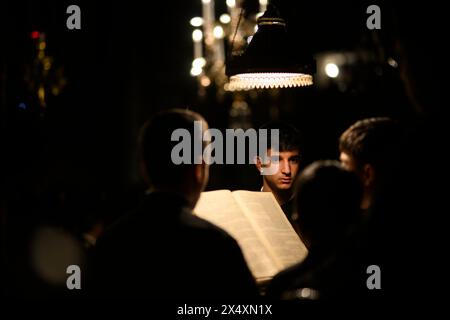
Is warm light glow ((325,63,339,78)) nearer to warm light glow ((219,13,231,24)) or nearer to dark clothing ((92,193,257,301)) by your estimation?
warm light glow ((219,13,231,24))

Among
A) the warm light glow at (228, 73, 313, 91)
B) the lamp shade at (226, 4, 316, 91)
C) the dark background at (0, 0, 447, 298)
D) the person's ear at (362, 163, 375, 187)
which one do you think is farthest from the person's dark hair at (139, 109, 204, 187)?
the warm light glow at (228, 73, 313, 91)

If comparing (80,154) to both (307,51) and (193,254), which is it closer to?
(307,51)

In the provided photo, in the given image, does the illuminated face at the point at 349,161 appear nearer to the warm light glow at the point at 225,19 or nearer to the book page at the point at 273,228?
the book page at the point at 273,228

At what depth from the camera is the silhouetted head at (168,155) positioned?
2.53m

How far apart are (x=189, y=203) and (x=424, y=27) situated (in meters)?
1.15

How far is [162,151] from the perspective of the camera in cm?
253

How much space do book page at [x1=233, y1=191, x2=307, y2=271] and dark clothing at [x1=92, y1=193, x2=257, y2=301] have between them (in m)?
0.63

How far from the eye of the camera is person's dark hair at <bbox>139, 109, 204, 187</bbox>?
253cm

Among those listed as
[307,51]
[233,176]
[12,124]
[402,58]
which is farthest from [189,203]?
[233,176]

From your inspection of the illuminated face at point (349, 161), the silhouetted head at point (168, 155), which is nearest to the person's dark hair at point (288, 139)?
the illuminated face at point (349, 161)

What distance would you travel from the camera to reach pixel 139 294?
7.98ft

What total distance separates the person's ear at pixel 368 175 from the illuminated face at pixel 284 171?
5.51 feet

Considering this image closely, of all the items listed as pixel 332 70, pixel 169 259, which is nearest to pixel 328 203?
pixel 169 259
